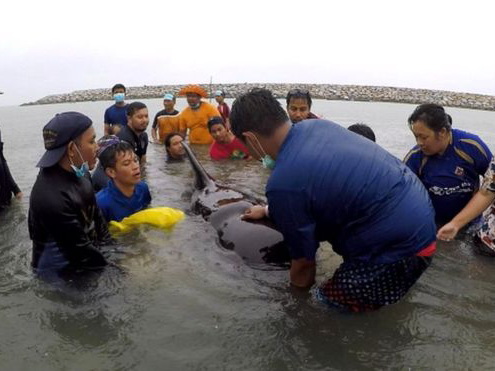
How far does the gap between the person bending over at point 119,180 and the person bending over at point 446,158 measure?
10.3ft

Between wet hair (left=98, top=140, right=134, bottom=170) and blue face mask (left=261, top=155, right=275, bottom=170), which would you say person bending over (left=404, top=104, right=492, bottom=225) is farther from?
wet hair (left=98, top=140, right=134, bottom=170)

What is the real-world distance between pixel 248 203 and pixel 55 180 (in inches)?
82.1

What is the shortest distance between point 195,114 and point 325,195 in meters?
9.05

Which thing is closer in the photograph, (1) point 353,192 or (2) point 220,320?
(1) point 353,192

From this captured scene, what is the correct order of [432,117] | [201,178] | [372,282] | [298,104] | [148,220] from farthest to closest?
[298,104] → [201,178] → [148,220] → [432,117] → [372,282]

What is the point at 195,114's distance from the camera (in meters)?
11.3

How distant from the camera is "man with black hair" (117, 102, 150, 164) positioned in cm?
799

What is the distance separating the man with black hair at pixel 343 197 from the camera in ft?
8.64

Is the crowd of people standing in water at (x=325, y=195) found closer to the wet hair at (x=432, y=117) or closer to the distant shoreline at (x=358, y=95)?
the wet hair at (x=432, y=117)

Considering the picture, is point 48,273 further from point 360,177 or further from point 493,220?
point 493,220

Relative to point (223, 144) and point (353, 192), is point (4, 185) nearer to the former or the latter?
point (223, 144)

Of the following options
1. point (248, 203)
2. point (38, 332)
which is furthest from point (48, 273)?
point (248, 203)

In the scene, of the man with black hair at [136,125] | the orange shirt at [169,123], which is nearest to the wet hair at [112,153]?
the man with black hair at [136,125]

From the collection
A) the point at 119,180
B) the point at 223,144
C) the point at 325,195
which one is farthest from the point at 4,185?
the point at 325,195
